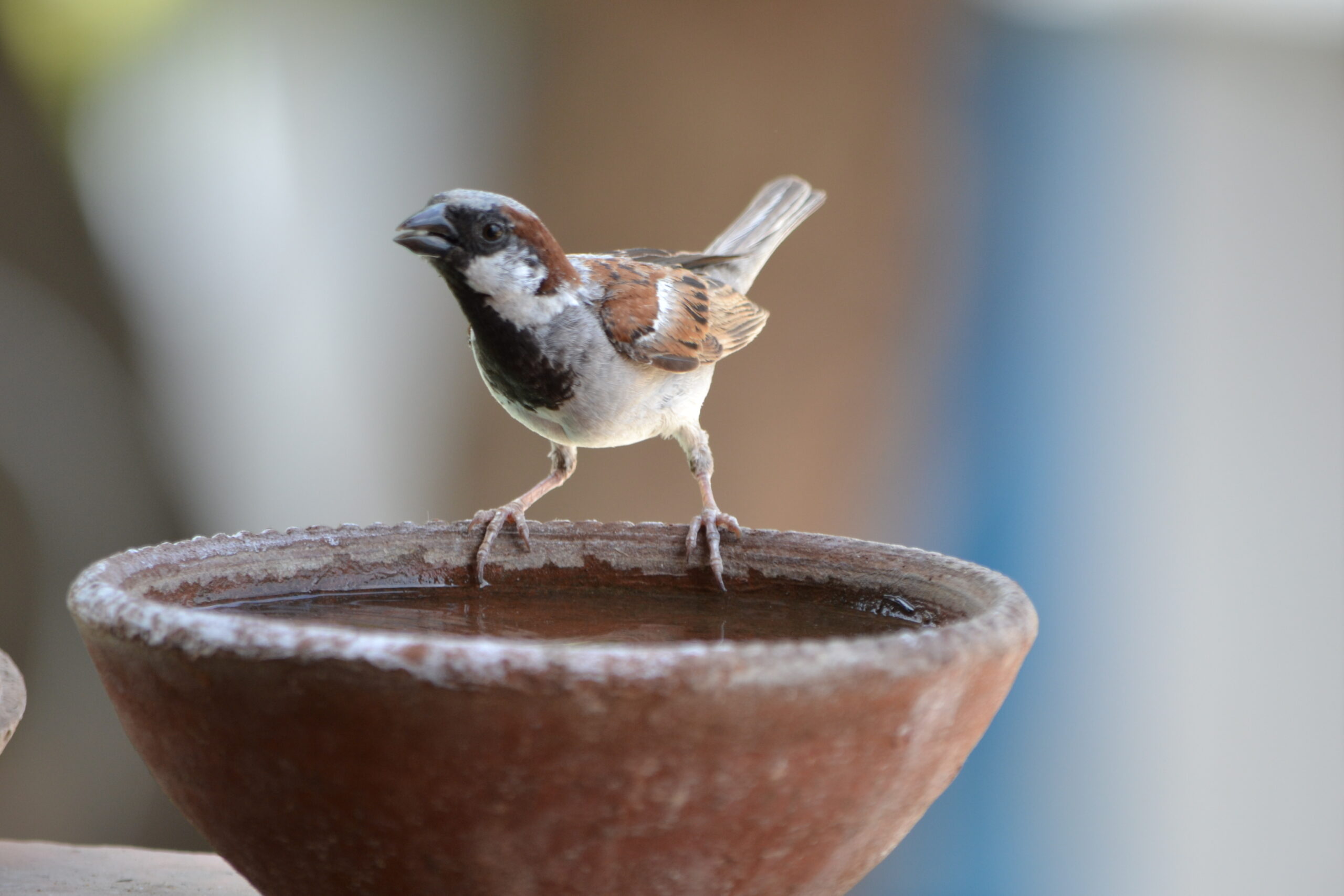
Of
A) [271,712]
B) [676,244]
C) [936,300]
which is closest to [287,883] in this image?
[271,712]

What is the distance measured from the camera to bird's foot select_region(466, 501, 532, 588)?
1583mm

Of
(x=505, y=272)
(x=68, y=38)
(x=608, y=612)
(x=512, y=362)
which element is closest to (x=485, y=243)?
(x=505, y=272)

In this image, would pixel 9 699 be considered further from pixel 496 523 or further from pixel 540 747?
pixel 540 747

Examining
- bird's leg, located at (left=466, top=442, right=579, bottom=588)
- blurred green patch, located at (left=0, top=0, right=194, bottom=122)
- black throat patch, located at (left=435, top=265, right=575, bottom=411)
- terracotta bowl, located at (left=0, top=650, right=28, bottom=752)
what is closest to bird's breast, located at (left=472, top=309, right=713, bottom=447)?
black throat patch, located at (left=435, top=265, right=575, bottom=411)

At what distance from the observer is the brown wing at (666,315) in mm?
1770

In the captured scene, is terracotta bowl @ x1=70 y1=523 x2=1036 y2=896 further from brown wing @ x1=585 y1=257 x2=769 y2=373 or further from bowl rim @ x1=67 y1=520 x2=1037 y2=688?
brown wing @ x1=585 y1=257 x2=769 y2=373

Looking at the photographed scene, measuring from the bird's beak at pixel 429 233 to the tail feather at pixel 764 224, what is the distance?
931mm

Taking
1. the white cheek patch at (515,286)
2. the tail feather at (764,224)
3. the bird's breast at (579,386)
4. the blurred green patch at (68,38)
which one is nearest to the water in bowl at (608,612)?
the bird's breast at (579,386)

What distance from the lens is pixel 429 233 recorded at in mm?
1428

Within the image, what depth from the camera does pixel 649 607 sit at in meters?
1.53

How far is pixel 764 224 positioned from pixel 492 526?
1.03 metres

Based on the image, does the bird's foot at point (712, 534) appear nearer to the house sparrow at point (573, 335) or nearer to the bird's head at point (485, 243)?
the house sparrow at point (573, 335)

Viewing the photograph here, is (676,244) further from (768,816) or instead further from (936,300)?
(768,816)

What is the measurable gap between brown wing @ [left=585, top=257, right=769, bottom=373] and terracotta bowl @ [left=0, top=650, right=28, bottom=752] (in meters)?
0.90
